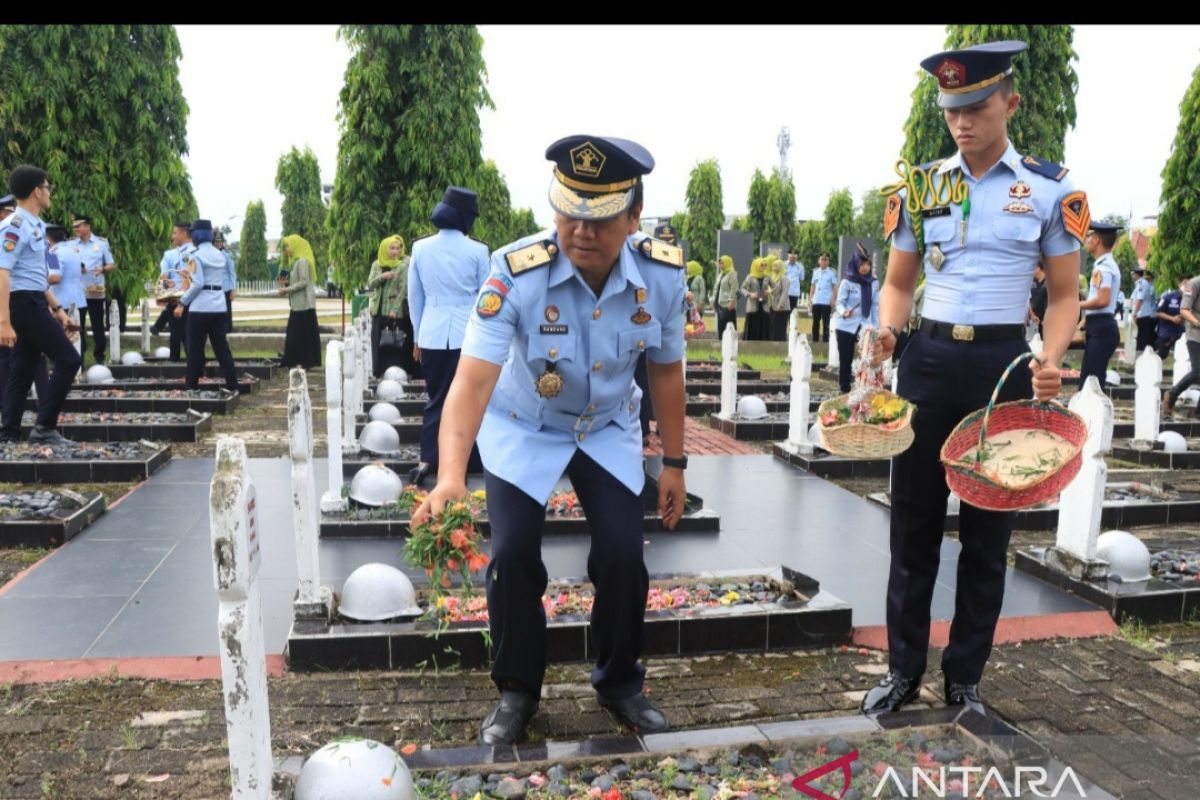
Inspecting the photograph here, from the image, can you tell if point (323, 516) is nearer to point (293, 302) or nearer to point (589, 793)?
point (589, 793)

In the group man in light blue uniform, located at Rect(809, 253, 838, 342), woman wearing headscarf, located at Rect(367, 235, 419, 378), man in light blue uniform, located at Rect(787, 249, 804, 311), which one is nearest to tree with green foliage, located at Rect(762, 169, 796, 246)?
man in light blue uniform, located at Rect(787, 249, 804, 311)

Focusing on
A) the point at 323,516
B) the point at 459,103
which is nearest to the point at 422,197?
the point at 459,103

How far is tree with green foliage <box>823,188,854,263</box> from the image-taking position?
39.1m

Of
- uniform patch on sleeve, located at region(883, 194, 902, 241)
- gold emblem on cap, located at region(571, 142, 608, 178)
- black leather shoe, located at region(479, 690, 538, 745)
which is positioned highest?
gold emblem on cap, located at region(571, 142, 608, 178)

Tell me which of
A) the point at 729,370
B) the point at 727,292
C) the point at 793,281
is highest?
the point at 793,281

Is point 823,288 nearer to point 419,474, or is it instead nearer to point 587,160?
point 419,474

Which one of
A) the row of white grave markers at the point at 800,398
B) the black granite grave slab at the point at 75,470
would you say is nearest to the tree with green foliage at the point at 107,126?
the black granite grave slab at the point at 75,470

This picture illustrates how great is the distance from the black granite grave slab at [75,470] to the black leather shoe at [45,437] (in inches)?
29.2

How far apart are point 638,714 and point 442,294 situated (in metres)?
4.59

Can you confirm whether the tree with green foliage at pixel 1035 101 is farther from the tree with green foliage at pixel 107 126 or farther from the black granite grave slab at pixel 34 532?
the black granite grave slab at pixel 34 532

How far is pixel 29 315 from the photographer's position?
331 inches

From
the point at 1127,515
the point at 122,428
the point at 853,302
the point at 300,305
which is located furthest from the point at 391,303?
the point at 1127,515

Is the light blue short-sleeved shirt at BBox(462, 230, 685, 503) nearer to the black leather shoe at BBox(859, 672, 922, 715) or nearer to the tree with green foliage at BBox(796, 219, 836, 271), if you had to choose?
the black leather shoe at BBox(859, 672, 922, 715)

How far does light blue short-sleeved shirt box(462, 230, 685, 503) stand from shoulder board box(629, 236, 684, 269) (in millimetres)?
11
